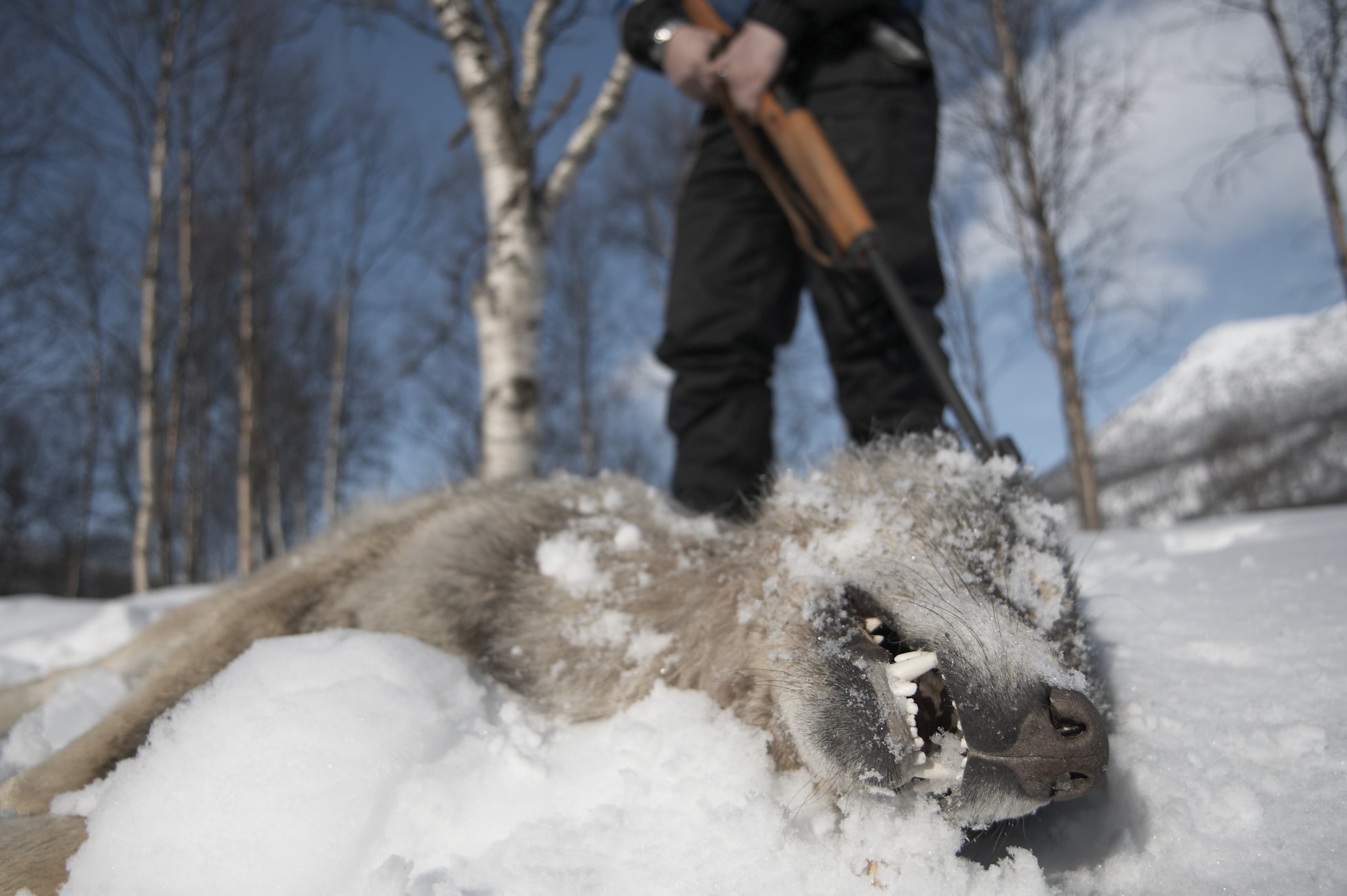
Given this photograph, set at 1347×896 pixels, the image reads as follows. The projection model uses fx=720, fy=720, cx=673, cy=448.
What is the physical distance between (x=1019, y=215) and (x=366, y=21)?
899cm

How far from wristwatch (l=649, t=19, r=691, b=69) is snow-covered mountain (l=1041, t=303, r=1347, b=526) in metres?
23.3

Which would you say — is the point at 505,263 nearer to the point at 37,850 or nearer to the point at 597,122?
the point at 597,122

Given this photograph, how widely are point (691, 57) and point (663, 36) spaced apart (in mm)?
183

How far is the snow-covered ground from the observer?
1.08 metres

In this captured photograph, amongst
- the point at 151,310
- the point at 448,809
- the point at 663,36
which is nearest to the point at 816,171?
the point at 663,36

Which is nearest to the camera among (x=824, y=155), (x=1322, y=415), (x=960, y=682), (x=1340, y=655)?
(x=960, y=682)

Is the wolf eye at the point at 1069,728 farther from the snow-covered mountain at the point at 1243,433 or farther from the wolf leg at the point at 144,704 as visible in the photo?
the snow-covered mountain at the point at 1243,433

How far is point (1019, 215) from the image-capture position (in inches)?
420

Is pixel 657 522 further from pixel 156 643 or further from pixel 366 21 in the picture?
pixel 366 21

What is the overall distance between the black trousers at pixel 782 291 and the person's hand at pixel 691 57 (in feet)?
0.96

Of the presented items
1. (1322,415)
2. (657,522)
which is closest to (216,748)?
(657,522)

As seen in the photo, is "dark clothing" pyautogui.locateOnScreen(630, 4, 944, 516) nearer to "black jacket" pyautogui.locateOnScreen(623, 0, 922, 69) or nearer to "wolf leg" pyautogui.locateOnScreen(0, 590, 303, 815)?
"black jacket" pyautogui.locateOnScreen(623, 0, 922, 69)

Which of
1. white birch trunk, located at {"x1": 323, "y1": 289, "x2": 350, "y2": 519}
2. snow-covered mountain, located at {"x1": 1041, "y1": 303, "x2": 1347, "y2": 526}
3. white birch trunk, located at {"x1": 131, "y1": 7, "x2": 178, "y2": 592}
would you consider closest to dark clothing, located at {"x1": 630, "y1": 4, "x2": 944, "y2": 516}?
white birch trunk, located at {"x1": 131, "y1": 7, "x2": 178, "y2": 592}

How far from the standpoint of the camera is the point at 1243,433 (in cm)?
3859
